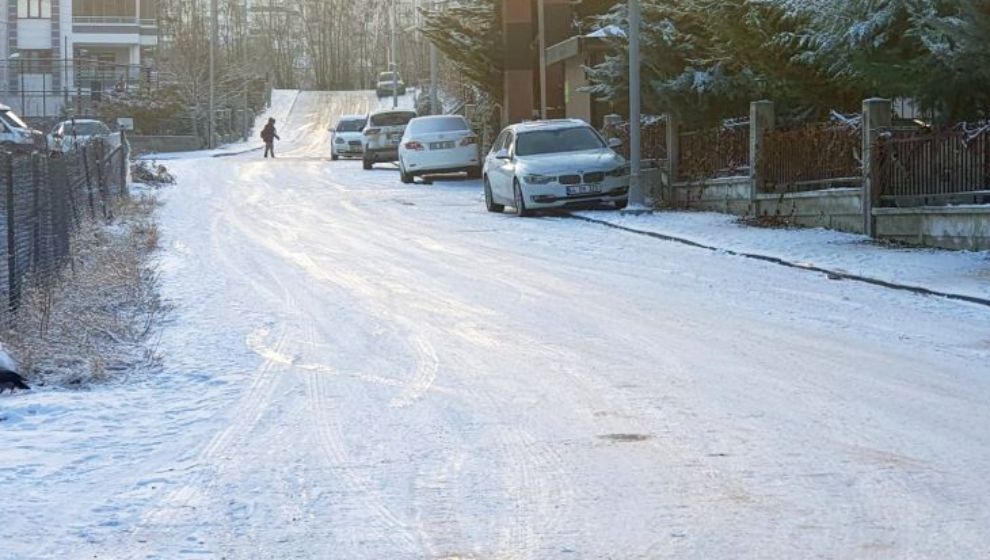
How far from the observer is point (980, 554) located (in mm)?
5473

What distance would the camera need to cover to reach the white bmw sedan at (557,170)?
24.5 m

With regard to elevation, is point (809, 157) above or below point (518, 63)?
below

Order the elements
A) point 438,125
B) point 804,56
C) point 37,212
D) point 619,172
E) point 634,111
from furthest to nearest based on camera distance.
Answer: point 438,125, point 619,172, point 634,111, point 804,56, point 37,212

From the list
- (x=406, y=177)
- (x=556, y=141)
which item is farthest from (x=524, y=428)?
(x=406, y=177)

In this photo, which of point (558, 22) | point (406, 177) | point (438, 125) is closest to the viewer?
point (406, 177)

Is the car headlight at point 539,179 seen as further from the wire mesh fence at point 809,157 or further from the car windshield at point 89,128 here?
the car windshield at point 89,128

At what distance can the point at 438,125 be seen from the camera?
36.5m

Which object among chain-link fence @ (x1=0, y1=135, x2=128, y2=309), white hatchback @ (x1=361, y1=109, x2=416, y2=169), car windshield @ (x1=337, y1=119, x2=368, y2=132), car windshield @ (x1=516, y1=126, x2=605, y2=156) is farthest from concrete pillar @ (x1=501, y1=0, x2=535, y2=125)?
chain-link fence @ (x1=0, y1=135, x2=128, y2=309)

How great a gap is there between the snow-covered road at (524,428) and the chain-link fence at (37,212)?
126cm

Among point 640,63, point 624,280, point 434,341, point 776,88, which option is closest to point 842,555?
point 434,341

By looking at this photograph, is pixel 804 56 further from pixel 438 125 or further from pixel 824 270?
pixel 438 125

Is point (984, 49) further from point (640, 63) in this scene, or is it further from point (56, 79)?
point (56, 79)

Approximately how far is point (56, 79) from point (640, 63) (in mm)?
60436

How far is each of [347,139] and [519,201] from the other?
2981cm
